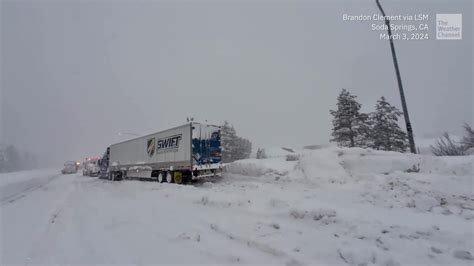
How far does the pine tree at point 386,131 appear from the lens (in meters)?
34.6

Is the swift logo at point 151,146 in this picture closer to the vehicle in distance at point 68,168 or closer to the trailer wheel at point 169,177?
the trailer wheel at point 169,177

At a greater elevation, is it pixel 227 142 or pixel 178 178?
pixel 227 142

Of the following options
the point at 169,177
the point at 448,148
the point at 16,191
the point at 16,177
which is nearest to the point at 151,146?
the point at 169,177

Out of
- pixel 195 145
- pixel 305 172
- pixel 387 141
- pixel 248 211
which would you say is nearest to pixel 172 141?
pixel 195 145

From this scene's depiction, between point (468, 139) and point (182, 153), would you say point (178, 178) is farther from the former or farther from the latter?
point (468, 139)

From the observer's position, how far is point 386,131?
115 ft

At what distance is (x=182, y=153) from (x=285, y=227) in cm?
1293

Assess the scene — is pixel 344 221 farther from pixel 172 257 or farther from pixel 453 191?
pixel 453 191

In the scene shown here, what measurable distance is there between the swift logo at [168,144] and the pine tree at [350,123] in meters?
26.4

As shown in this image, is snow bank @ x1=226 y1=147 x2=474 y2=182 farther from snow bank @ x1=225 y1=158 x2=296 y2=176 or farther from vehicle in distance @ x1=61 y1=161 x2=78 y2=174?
vehicle in distance @ x1=61 y1=161 x2=78 y2=174

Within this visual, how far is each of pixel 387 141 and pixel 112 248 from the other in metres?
37.3

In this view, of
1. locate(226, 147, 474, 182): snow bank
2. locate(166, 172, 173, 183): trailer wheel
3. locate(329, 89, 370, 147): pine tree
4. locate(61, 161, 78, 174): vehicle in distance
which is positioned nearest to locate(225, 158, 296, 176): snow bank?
locate(226, 147, 474, 182): snow bank

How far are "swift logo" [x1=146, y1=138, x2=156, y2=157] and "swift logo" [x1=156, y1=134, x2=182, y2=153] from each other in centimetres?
83

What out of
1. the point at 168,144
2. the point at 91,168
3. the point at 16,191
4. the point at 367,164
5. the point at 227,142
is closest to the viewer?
the point at 367,164
